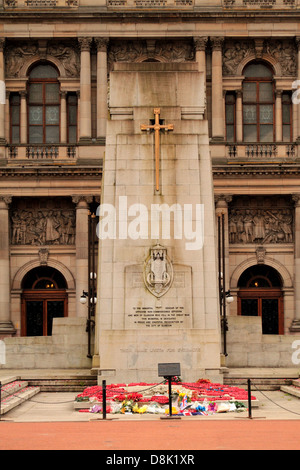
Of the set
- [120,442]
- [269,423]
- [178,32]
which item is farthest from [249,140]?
[120,442]

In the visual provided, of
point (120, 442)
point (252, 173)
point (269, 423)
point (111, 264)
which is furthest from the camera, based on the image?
point (252, 173)

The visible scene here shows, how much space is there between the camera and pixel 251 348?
32000 mm

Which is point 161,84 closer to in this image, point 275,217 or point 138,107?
point 138,107

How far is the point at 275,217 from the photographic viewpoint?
1987 inches

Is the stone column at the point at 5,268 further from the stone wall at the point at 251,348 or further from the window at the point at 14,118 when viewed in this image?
the stone wall at the point at 251,348

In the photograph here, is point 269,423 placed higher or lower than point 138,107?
lower

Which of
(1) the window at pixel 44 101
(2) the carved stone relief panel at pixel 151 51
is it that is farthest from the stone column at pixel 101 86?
(1) the window at pixel 44 101

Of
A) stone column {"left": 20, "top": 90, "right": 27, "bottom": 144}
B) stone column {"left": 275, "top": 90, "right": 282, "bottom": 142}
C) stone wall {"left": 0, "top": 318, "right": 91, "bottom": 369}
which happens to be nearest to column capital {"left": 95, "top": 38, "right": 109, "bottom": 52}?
stone column {"left": 20, "top": 90, "right": 27, "bottom": 144}

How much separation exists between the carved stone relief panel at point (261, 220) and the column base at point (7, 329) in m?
12.5

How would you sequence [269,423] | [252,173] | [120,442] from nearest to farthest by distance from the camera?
[120,442]
[269,423]
[252,173]

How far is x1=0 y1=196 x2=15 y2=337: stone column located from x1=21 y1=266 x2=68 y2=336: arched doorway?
4.53 ft

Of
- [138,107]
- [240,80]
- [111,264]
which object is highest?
[240,80]

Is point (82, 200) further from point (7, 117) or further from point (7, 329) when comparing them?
point (7, 329)

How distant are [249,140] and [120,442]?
37.4 meters
